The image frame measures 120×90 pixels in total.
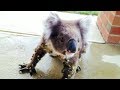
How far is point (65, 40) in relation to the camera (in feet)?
6.33

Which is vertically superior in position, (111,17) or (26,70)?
(111,17)

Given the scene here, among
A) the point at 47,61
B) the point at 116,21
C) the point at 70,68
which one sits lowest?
the point at 47,61

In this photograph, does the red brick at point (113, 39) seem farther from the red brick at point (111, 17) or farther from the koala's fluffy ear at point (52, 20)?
the koala's fluffy ear at point (52, 20)

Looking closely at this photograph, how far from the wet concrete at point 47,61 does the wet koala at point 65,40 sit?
12 cm

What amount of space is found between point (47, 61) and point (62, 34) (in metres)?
0.44

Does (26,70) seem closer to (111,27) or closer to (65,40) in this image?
(65,40)

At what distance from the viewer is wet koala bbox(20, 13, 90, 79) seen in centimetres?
192

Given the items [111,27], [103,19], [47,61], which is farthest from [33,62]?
[103,19]

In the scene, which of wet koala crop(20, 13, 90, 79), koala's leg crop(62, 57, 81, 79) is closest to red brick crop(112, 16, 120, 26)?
wet koala crop(20, 13, 90, 79)

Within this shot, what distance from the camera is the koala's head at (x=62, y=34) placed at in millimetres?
1914

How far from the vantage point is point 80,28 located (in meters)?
2.06

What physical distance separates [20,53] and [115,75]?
84cm
